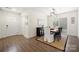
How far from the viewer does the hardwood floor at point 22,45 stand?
160 cm

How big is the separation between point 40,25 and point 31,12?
1.10 ft

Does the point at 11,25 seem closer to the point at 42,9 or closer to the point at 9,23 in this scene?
the point at 9,23

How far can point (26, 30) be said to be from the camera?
171cm

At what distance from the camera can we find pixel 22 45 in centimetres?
164

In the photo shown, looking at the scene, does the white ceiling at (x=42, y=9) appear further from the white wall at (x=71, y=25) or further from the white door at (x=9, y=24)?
the white door at (x=9, y=24)

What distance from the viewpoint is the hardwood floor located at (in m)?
1.60

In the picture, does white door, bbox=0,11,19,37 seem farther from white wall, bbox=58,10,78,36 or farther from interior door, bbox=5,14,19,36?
white wall, bbox=58,10,78,36

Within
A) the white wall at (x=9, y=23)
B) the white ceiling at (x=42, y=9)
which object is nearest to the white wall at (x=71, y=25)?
the white ceiling at (x=42, y=9)

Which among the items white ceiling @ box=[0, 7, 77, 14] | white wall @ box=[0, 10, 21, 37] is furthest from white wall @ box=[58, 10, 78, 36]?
white wall @ box=[0, 10, 21, 37]

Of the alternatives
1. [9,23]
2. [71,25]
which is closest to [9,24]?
[9,23]
